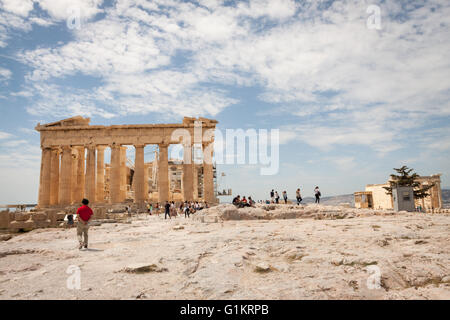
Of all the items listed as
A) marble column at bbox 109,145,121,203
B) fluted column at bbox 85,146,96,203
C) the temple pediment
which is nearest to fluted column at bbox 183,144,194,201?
marble column at bbox 109,145,121,203

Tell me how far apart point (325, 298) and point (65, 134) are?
38813 mm

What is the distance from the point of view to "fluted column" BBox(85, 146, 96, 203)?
3510cm

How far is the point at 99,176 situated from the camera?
38.2m

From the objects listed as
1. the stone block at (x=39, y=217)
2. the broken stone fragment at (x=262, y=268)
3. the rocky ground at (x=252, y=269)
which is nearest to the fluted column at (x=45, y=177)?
the stone block at (x=39, y=217)

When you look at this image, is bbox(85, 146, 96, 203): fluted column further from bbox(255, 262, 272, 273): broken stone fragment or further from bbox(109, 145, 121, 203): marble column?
bbox(255, 262, 272, 273): broken stone fragment

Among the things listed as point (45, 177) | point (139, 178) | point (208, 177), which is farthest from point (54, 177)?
point (208, 177)

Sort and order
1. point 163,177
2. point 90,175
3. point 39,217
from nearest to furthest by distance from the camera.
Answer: point 39,217
point 163,177
point 90,175

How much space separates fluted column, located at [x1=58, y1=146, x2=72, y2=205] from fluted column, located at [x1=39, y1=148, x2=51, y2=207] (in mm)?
1454

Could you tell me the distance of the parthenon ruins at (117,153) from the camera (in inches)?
1364

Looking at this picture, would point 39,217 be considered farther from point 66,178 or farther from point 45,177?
point 45,177

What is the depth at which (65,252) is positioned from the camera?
8234 millimetres

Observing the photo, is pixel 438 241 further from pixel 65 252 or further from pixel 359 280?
pixel 65 252

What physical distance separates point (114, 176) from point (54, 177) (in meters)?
8.15
